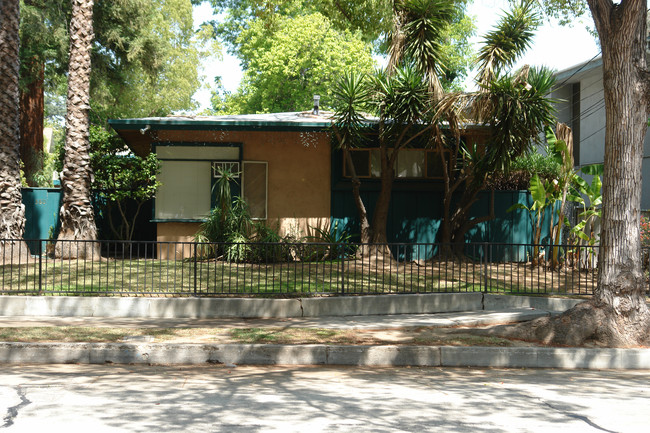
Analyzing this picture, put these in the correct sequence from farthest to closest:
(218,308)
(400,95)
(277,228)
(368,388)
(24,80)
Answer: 1. (24,80)
2. (277,228)
3. (400,95)
4. (218,308)
5. (368,388)

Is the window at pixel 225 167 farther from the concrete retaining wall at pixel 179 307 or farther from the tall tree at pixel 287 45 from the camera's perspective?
the tall tree at pixel 287 45

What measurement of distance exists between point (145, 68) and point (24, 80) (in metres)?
5.18

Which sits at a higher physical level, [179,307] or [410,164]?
[410,164]

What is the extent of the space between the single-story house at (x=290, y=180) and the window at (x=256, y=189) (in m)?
0.03

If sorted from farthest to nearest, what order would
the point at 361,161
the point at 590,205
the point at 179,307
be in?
1. the point at 361,161
2. the point at 590,205
3. the point at 179,307

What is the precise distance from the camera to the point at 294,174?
1812 centimetres

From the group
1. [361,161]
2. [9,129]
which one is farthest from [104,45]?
[361,161]

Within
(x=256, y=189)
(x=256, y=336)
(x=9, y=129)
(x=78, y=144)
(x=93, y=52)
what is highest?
(x=93, y=52)

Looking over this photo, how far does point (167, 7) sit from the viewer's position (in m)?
41.8

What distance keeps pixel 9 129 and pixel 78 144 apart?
1.56m

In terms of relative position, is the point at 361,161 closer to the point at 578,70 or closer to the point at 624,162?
the point at 624,162

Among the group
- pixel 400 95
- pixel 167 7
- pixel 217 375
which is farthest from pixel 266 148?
pixel 167 7

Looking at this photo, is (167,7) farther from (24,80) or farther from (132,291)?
(132,291)

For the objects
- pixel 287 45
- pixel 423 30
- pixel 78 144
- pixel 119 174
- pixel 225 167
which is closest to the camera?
pixel 78 144
